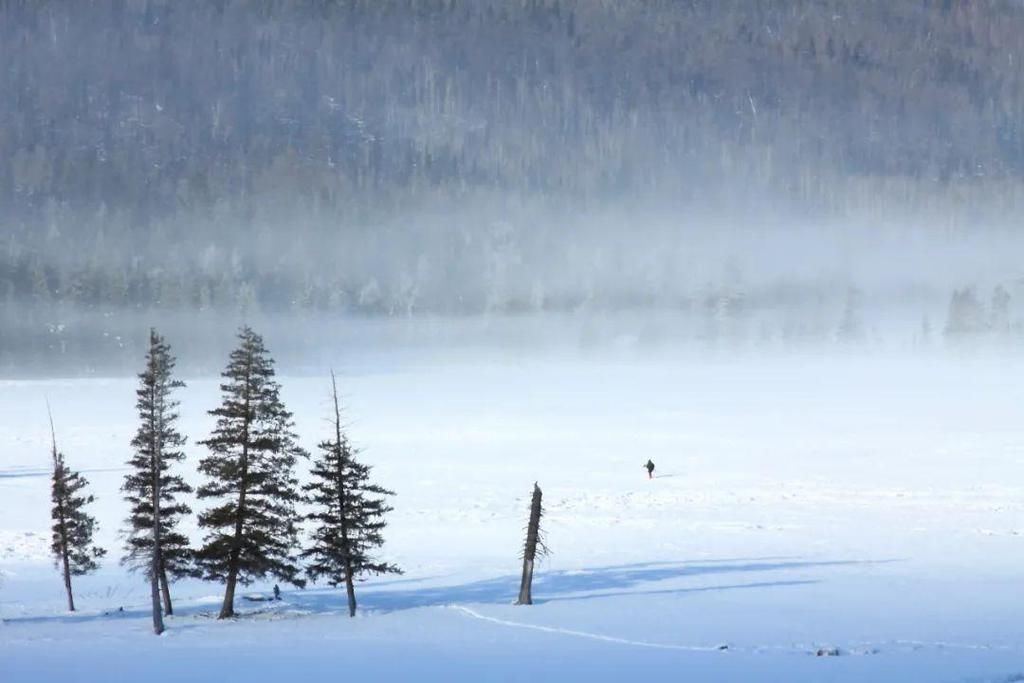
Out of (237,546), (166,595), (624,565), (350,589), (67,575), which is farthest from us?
(624,565)

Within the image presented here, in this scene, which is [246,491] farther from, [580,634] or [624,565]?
[624,565]

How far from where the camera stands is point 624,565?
46.8 m

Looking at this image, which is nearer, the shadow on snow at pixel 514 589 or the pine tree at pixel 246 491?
the pine tree at pixel 246 491

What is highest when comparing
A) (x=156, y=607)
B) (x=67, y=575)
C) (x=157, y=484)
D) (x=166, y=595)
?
(x=157, y=484)

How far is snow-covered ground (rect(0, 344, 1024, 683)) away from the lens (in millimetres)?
30750

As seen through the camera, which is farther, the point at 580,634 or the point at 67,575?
the point at 67,575

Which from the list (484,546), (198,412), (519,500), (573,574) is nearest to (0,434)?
(198,412)

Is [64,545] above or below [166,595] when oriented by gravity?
above

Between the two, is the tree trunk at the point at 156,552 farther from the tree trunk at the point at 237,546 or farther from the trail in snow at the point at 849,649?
the trail in snow at the point at 849,649

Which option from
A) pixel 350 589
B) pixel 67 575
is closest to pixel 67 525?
pixel 67 575

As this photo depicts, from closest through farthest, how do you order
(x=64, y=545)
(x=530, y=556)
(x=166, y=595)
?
(x=530, y=556) → (x=166, y=595) → (x=64, y=545)

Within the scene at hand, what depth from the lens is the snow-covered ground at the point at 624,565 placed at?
30.8 m

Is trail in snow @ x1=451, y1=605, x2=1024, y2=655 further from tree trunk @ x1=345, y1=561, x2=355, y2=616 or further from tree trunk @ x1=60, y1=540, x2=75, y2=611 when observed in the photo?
tree trunk @ x1=60, y1=540, x2=75, y2=611

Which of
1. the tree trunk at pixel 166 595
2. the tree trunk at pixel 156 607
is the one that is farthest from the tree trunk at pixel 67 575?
the tree trunk at pixel 156 607
